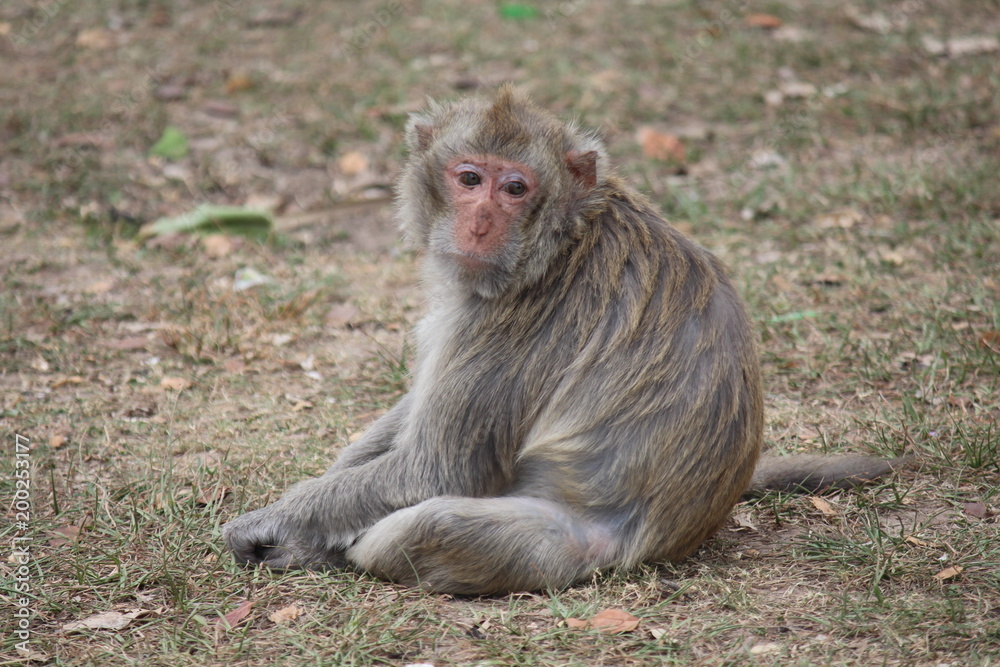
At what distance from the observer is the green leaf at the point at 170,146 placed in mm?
8023

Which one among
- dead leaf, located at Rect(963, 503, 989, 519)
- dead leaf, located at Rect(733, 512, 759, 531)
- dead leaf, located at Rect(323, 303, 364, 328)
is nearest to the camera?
dead leaf, located at Rect(963, 503, 989, 519)

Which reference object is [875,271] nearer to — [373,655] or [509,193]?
[509,193]

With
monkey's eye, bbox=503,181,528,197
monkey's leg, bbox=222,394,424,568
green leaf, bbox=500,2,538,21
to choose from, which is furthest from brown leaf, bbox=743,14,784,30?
monkey's leg, bbox=222,394,424,568

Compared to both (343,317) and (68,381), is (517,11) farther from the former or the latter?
(68,381)

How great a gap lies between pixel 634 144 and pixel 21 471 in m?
5.10

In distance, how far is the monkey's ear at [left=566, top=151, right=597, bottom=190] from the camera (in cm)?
391

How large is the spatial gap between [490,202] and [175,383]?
94.6 inches

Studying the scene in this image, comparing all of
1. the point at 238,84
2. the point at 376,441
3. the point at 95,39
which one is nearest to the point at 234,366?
the point at 376,441

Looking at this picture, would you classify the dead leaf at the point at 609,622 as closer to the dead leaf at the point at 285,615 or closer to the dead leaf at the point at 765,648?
the dead leaf at the point at 765,648

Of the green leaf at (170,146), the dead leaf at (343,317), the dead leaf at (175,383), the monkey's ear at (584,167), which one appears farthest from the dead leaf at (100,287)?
the monkey's ear at (584,167)

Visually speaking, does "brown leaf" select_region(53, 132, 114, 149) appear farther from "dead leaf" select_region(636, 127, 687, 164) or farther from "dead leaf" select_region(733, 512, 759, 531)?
"dead leaf" select_region(733, 512, 759, 531)

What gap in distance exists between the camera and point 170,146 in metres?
8.06

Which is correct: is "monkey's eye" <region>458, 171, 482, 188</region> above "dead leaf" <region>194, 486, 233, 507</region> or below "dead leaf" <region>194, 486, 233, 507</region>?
above

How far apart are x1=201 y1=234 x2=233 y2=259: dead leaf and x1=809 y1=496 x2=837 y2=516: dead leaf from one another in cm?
417
